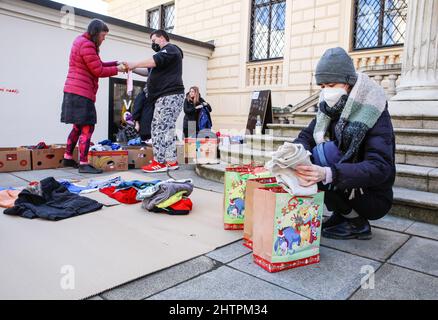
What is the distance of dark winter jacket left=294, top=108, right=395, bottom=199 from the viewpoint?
1.89 meters

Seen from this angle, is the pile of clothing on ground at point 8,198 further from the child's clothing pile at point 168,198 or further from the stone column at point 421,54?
the stone column at point 421,54

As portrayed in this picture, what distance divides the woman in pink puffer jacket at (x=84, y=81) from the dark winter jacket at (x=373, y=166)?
3437 mm

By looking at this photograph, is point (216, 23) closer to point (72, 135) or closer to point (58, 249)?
point (72, 135)

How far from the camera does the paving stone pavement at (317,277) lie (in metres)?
1.57

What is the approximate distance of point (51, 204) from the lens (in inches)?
A: 111

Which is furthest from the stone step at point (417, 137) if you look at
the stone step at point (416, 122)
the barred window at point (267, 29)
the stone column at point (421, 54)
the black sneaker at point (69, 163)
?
the barred window at point (267, 29)

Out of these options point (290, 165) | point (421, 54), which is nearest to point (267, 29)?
point (421, 54)

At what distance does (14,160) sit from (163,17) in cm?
1030

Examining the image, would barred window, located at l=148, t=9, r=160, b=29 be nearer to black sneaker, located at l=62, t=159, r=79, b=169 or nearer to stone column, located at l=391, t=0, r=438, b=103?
black sneaker, located at l=62, t=159, r=79, b=169

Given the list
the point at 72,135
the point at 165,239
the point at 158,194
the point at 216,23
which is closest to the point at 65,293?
the point at 165,239

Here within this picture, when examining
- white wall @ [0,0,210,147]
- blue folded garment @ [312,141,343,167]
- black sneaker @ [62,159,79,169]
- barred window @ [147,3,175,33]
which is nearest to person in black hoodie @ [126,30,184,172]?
black sneaker @ [62,159,79,169]

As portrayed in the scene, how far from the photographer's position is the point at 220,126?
1084 cm

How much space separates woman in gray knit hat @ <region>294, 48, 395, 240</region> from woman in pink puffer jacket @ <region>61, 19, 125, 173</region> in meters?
3.17

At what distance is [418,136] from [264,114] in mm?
4192
